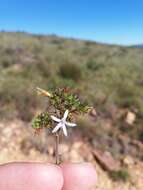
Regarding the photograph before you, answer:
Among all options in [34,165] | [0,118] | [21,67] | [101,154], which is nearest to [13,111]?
[0,118]

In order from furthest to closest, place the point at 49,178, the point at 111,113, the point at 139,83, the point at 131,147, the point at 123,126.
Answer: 1. the point at 139,83
2. the point at 111,113
3. the point at 123,126
4. the point at 131,147
5. the point at 49,178

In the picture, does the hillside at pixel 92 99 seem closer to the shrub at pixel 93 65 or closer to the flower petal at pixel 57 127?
the shrub at pixel 93 65

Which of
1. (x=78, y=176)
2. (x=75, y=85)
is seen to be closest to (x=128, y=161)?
(x=75, y=85)

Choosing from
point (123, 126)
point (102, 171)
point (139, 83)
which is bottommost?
point (102, 171)

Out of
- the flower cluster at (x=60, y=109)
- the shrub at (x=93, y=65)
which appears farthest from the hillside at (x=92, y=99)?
the flower cluster at (x=60, y=109)

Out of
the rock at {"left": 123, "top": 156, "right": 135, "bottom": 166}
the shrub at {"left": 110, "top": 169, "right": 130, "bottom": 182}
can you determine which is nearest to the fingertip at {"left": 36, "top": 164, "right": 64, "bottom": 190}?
the shrub at {"left": 110, "top": 169, "right": 130, "bottom": 182}

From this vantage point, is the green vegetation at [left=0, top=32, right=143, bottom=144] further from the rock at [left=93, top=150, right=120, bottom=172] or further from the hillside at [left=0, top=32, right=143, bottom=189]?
the rock at [left=93, top=150, right=120, bottom=172]

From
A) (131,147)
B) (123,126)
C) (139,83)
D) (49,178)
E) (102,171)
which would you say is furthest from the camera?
(139,83)

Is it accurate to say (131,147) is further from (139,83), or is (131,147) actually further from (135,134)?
(139,83)
